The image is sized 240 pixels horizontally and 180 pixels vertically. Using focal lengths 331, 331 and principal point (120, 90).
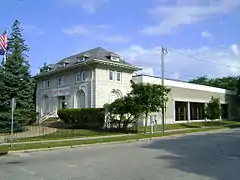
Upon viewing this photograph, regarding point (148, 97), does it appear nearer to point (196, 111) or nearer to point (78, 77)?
point (78, 77)

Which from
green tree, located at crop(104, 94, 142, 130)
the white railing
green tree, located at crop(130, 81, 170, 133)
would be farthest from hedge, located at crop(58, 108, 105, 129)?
the white railing

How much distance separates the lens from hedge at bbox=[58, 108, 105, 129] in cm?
3525

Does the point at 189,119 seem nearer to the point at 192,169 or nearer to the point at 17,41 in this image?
the point at 17,41

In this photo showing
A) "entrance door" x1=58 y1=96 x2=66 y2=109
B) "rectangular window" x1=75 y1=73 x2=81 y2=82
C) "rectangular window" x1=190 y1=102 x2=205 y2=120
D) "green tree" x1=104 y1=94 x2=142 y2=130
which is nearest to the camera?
"green tree" x1=104 y1=94 x2=142 y2=130

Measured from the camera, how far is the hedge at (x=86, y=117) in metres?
35.2

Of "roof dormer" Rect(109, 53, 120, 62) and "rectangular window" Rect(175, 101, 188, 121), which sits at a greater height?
"roof dormer" Rect(109, 53, 120, 62)

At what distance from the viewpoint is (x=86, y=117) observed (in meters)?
36.2

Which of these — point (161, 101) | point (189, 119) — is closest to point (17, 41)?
point (161, 101)

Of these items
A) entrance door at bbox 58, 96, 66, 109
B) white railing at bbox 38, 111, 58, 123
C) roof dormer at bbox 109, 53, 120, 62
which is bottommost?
white railing at bbox 38, 111, 58, 123

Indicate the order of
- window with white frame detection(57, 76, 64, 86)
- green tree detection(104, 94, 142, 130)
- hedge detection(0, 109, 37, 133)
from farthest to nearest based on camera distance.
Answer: window with white frame detection(57, 76, 64, 86), green tree detection(104, 94, 142, 130), hedge detection(0, 109, 37, 133)

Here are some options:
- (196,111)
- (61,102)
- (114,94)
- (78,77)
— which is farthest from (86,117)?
(196,111)

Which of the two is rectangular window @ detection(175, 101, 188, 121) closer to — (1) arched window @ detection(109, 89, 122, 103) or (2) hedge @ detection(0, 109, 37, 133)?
(1) arched window @ detection(109, 89, 122, 103)

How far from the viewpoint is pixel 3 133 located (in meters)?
29.4

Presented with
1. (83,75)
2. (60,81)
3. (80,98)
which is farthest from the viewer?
(60,81)
